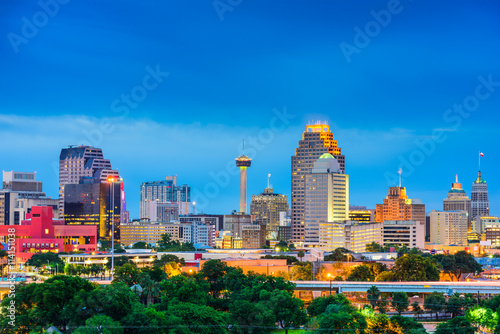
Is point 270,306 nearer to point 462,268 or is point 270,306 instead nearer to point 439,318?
point 439,318

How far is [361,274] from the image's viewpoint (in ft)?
437

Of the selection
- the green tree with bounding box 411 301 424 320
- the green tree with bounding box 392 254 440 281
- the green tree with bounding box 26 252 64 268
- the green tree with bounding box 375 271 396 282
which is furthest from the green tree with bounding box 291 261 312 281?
the green tree with bounding box 26 252 64 268

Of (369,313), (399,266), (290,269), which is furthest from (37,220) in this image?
(369,313)

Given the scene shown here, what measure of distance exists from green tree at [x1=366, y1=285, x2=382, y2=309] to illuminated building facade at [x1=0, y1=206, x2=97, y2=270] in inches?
3483

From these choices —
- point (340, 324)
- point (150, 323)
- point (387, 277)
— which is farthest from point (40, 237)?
point (340, 324)

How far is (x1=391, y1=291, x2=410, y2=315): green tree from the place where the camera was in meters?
104

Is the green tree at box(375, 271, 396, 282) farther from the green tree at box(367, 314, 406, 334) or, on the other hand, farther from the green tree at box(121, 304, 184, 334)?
the green tree at box(121, 304, 184, 334)

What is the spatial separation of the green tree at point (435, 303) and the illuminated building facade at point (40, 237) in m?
93.7

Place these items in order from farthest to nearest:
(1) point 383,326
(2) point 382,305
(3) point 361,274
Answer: (3) point 361,274, (2) point 382,305, (1) point 383,326

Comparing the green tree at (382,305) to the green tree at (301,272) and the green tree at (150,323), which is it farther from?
the green tree at (150,323)

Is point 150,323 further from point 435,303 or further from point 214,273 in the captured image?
point 435,303

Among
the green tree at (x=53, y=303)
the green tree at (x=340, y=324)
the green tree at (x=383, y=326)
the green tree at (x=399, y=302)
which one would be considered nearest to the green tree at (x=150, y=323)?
the green tree at (x=53, y=303)

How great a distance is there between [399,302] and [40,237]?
104876 mm

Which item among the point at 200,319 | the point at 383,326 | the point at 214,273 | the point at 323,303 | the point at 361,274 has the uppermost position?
the point at 214,273
